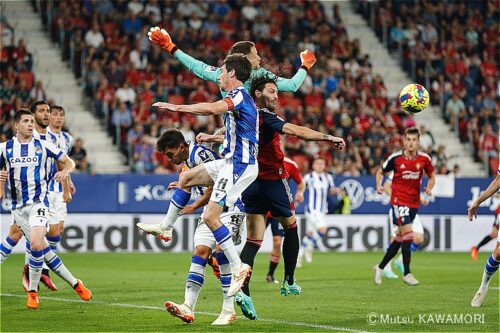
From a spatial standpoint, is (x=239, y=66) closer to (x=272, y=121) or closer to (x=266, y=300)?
(x=272, y=121)

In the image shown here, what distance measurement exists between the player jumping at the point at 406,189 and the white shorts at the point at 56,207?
200 inches

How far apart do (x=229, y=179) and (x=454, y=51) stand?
2531 cm

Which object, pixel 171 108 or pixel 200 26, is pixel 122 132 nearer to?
pixel 200 26

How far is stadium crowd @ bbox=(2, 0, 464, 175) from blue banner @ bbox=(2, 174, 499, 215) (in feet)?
2.86

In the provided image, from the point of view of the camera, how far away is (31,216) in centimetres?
1256

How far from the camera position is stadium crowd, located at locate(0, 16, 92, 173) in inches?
997

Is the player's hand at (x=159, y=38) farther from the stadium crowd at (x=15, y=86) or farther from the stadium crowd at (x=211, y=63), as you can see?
the stadium crowd at (x=211, y=63)

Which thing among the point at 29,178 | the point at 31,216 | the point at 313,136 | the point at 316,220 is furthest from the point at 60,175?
the point at 316,220

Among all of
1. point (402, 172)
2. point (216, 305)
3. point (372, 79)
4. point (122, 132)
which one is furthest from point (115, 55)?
point (216, 305)

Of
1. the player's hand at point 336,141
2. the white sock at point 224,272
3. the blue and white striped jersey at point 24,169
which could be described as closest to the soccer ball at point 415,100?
the player's hand at point 336,141

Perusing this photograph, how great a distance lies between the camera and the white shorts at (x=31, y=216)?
12523 millimetres

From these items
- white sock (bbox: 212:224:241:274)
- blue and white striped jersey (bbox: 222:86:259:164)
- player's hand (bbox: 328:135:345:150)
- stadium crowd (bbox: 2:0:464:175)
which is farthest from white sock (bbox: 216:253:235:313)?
stadium crowd (bbox: 2:0:464:175)

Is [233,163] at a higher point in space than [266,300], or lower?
higher

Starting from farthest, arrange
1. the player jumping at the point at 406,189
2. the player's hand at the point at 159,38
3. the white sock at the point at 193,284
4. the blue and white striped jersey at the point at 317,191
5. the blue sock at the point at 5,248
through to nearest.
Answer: the blue and white striped jersey at the point at 317,191
the player jumping at the point at 406,189
the blue sock at the point at 5,248
the player's hand at the point at 159,38
the white sock at the point at 193,284
